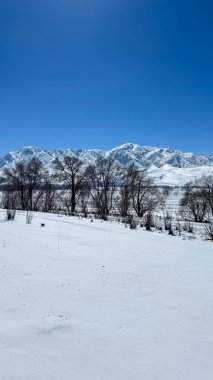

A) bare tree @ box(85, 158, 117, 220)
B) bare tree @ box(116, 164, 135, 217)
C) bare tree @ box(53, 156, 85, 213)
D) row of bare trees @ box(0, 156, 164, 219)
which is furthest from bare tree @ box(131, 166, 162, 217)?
bare tree @ box(53, 156, 85, 213)

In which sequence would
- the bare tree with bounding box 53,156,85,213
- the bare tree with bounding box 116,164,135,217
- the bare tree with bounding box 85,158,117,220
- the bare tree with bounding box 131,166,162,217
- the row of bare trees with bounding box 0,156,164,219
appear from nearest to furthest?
the bare tree with bounding box 116,164,135,217
the bare tree with bounding box 53,156,85,213
the row of bare trees with bounding box 0,156,164,219
the bare tree with bounding box 131,166,162,217
the bare tree with bounding box 85,158,117,220

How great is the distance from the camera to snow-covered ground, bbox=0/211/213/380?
2.53m

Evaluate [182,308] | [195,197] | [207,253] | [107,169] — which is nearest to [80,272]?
[182,308]

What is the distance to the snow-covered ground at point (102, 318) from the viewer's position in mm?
2531

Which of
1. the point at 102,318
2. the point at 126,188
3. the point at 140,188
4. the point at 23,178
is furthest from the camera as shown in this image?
the point at 23,178

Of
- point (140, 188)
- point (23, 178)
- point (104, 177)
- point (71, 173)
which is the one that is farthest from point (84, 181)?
point (23, 178)

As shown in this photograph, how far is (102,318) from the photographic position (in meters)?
3.52

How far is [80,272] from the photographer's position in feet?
17.4

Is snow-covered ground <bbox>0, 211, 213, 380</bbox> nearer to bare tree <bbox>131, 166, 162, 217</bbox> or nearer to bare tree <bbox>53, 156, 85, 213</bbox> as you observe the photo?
bare tree <bbox>53, 156, 85, 213</bbox>

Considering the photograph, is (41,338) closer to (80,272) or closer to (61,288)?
(61,288)

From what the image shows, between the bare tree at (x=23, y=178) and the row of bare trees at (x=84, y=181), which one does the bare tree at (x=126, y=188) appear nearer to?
the row of bare trees at (x=84, y=181)

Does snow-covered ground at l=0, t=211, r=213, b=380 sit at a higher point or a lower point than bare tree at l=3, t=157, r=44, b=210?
lower

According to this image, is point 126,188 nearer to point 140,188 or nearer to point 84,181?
point 140,188

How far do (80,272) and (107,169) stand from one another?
37115mm
